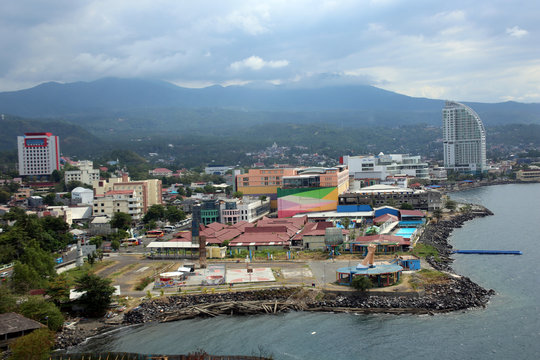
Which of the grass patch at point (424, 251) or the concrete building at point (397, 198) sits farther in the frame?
the concrete building at point (397, 198)

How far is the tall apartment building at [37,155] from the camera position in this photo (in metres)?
53.8

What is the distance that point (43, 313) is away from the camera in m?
13.6

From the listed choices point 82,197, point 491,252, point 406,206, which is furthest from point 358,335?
point 82,197

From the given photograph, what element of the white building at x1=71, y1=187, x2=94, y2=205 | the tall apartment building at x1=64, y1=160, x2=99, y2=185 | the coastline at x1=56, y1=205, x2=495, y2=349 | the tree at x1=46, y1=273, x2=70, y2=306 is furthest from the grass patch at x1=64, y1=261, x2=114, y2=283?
the tall apartment building at x1=64, y1=160, x2=99, y2=185

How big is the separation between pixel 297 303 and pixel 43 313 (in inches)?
269

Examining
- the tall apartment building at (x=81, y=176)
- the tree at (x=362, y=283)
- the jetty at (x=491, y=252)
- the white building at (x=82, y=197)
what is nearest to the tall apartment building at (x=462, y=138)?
the tall apartment building at (x=81, y=176)

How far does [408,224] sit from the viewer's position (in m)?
29.4

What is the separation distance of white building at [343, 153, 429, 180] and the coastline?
33.9 meters

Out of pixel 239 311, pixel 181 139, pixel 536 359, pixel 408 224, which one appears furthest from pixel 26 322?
pixel 181 139

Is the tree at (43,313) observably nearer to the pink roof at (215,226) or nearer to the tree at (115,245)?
the tree at (115,245)

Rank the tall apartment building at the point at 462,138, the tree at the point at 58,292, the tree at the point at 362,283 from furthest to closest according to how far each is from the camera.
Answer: the tall apartment building at the point at 462,138
the tree at the point at 362,283
the tree at the point at 58,292

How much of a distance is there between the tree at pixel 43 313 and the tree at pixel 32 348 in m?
1.82

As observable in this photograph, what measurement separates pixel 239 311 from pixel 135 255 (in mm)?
9472

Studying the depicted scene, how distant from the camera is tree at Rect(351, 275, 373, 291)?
1583cm
